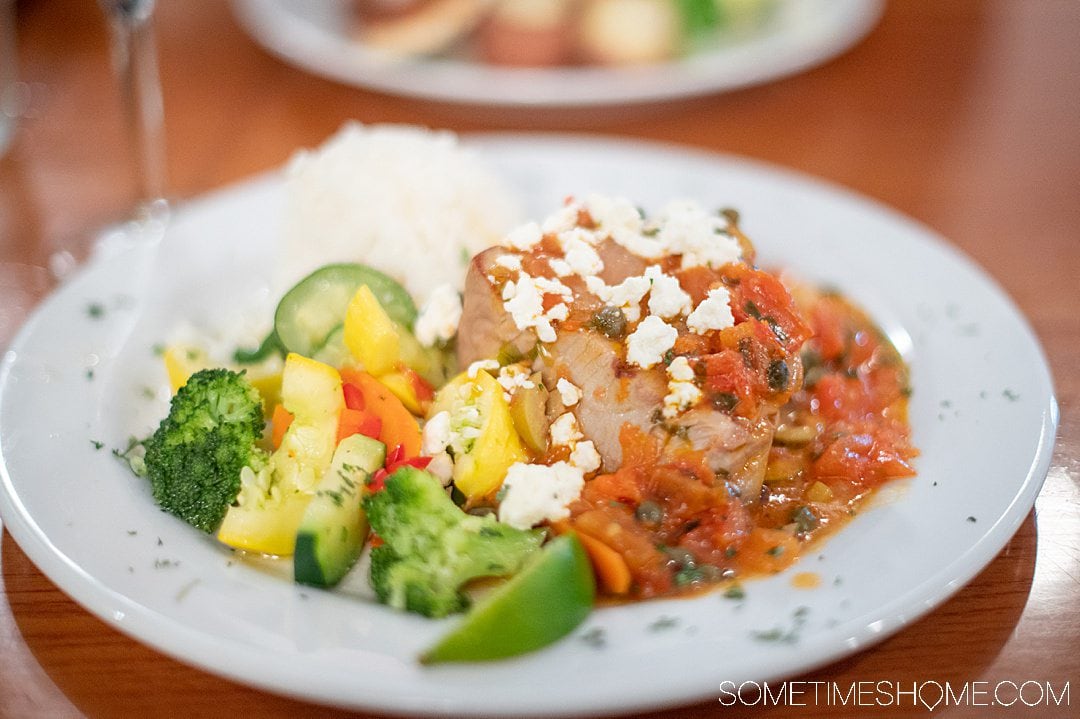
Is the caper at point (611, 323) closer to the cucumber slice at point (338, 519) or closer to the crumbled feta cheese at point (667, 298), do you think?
the crumbled feta cheese at point (667, 298)

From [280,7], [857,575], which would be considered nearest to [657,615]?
[857,575]

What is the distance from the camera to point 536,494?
2586 mm

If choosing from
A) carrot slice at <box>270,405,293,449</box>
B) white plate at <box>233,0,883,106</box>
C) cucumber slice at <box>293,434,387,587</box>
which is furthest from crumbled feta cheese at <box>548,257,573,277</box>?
white plate at <box>233,0,883,106</box>

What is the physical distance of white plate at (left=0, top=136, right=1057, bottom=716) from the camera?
209 cm

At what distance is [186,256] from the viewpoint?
12.8 feet

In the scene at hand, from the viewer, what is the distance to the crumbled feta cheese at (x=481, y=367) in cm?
294

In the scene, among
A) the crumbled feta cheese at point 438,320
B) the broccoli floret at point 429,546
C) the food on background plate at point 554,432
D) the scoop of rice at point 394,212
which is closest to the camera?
the broccoli floret at point 429,546

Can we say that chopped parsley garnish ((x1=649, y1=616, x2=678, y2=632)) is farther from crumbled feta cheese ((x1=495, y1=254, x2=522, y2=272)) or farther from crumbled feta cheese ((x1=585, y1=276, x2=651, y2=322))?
crumbled feta cheese ((x1=495, y1=254, x2=522, y2=272))

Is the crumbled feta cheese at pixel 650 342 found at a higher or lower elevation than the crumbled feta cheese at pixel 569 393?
higher

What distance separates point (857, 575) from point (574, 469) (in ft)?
2.61

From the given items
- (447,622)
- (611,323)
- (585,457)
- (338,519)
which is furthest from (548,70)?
(447,622)

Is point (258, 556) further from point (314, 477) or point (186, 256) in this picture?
point (186, 256)

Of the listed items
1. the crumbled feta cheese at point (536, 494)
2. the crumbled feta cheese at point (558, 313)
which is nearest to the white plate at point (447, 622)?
the crumbled feta cheese at point (536, 494)

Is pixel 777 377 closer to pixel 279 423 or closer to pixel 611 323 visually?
pixel 611 323
